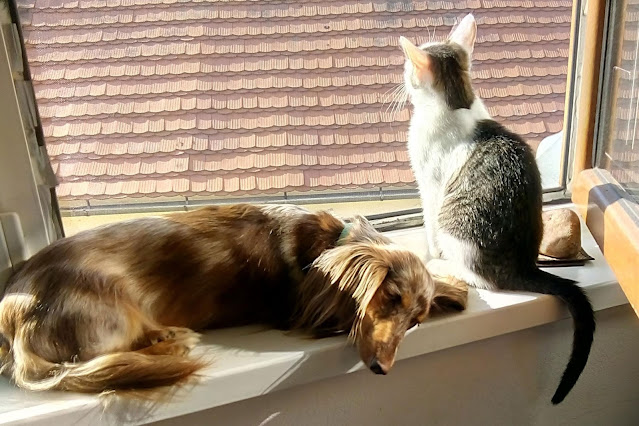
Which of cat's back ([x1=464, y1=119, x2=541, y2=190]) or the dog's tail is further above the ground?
cat's back ([x1=464, y1=119, x2=541, y2=190])

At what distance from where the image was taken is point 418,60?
3.71ft

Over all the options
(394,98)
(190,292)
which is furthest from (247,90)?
(190,292)

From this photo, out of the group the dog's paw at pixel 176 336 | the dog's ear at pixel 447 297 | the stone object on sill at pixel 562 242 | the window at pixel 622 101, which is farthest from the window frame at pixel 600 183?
the dog's paw at pixel 176 336

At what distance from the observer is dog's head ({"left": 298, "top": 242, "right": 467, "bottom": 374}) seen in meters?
1.00

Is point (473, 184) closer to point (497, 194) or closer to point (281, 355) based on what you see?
point (497, 194)

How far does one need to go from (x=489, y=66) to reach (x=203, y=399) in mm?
779

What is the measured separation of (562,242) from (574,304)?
169mm

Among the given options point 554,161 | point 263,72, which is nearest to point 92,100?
point 263,72

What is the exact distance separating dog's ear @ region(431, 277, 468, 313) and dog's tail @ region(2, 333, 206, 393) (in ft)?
1.44

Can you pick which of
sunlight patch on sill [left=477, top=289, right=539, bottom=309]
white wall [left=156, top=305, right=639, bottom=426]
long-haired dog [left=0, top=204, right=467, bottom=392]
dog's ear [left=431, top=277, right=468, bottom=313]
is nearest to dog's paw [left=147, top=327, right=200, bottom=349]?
long-haired dog [left=0, top=204, right=467, bottom=392]

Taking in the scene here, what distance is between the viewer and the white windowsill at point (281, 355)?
939 mm

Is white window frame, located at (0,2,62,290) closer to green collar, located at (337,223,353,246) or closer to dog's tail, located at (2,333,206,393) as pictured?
dog's tail, located at (2,333,206,393)

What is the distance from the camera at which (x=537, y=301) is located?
45.4 inches

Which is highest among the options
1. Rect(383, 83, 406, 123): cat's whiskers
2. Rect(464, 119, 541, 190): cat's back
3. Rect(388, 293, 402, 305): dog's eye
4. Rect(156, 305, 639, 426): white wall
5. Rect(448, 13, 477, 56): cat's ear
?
Rect(448, 13, 477, 56): cat's ear
